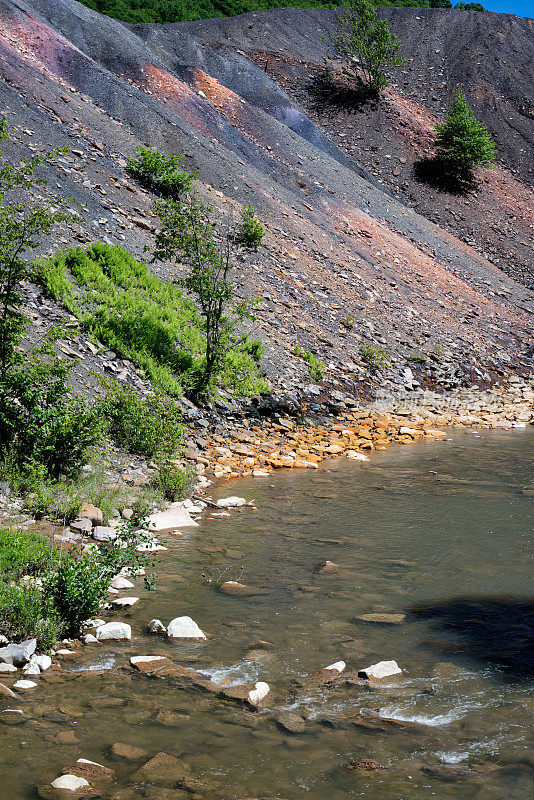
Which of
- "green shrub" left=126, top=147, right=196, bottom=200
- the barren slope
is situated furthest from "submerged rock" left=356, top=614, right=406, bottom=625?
"green shrub" left=126, top=147, right=196, bottom=200

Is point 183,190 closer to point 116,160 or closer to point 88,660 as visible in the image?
point 116,160

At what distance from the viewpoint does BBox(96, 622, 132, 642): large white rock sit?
15.5 ft

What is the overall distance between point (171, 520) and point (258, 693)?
3575 millimetres

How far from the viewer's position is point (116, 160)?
16719 mm

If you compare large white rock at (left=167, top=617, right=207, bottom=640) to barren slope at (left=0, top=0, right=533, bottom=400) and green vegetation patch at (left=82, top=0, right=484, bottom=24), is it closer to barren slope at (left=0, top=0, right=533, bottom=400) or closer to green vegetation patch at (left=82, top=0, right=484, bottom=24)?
barren slope at (left=0, top=0, right=533, bottom=400)

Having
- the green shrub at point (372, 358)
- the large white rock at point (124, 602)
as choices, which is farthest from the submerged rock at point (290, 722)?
the green shrub at point (372, 358)

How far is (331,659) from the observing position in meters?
4.53

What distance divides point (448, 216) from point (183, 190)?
51.3 ft

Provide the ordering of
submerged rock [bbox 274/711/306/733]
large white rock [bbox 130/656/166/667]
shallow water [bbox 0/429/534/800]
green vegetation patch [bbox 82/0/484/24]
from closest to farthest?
shallow water [bbox 0/429/534/800] → submerged rock [bbox 274/711/306/733] → large white rock [bbox 130/656/166/667] → green vegetation patch [bbox 82/0/484/24]

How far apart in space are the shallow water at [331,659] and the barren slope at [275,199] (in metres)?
5.75

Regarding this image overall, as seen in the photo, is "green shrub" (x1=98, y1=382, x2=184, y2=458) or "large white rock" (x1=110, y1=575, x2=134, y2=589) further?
"green shrub" (x1=98, y1=382, x2=184, y2=458)

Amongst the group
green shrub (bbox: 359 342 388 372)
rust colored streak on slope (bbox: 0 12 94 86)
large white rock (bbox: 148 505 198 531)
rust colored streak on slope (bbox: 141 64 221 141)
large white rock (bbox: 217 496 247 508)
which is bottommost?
large white rock (bbox: 148 505 198 531)

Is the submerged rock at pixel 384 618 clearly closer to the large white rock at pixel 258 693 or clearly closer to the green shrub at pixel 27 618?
the large white rock at pixel 258 693

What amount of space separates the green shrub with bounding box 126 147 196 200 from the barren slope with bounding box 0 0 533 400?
50 centimetres
